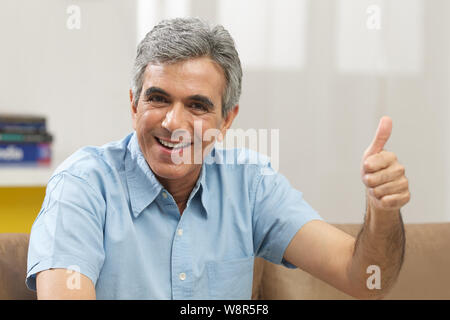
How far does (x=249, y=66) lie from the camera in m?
2.36

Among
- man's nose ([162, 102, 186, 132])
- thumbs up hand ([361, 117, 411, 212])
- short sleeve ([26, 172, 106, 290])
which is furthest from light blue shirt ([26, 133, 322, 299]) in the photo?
thumbs up hand ([361, 117, 411, 212])

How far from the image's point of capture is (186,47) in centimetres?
124

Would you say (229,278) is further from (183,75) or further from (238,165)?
(183,75)

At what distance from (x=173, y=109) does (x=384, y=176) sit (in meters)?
0.53

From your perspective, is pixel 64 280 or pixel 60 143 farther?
pixel 60 143

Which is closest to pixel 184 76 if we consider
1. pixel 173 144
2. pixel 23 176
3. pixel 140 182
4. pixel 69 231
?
pixel 173 144

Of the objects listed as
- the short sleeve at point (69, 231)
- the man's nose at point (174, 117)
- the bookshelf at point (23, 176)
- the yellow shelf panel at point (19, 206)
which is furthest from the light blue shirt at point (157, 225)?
the yellow shelf panel at point (19, 206)

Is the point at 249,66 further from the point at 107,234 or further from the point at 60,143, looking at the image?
the point at 107,234
